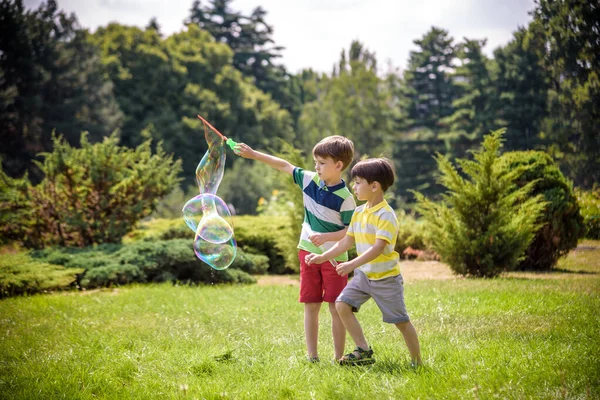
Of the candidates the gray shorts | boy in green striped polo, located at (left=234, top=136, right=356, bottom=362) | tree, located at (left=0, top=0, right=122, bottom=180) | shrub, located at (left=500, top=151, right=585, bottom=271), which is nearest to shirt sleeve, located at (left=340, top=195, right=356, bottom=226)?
boy in green striped polo, located at (left=234, top=136, right=356, bottom=362)

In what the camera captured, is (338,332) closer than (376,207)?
No

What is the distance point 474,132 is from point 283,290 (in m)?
28.1

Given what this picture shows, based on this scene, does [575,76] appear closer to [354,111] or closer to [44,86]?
[354,111]

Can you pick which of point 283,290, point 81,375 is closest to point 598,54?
point 283,290

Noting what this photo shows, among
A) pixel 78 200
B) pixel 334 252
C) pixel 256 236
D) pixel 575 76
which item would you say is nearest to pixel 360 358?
pixel 334 252

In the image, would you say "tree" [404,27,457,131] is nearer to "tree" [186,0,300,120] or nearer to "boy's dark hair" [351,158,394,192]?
"tree" [186,0,300,120]

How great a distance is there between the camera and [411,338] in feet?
13.4

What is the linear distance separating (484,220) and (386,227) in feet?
20.0

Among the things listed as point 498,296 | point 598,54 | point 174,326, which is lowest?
point 174,326

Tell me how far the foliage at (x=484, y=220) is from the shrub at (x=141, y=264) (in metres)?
3.68

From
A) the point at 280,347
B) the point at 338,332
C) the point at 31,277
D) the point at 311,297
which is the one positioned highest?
the point at 311,297

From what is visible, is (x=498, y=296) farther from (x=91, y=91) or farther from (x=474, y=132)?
(x=91, y=91)

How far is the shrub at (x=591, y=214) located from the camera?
12289 mm

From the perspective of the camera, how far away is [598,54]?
1245cm
